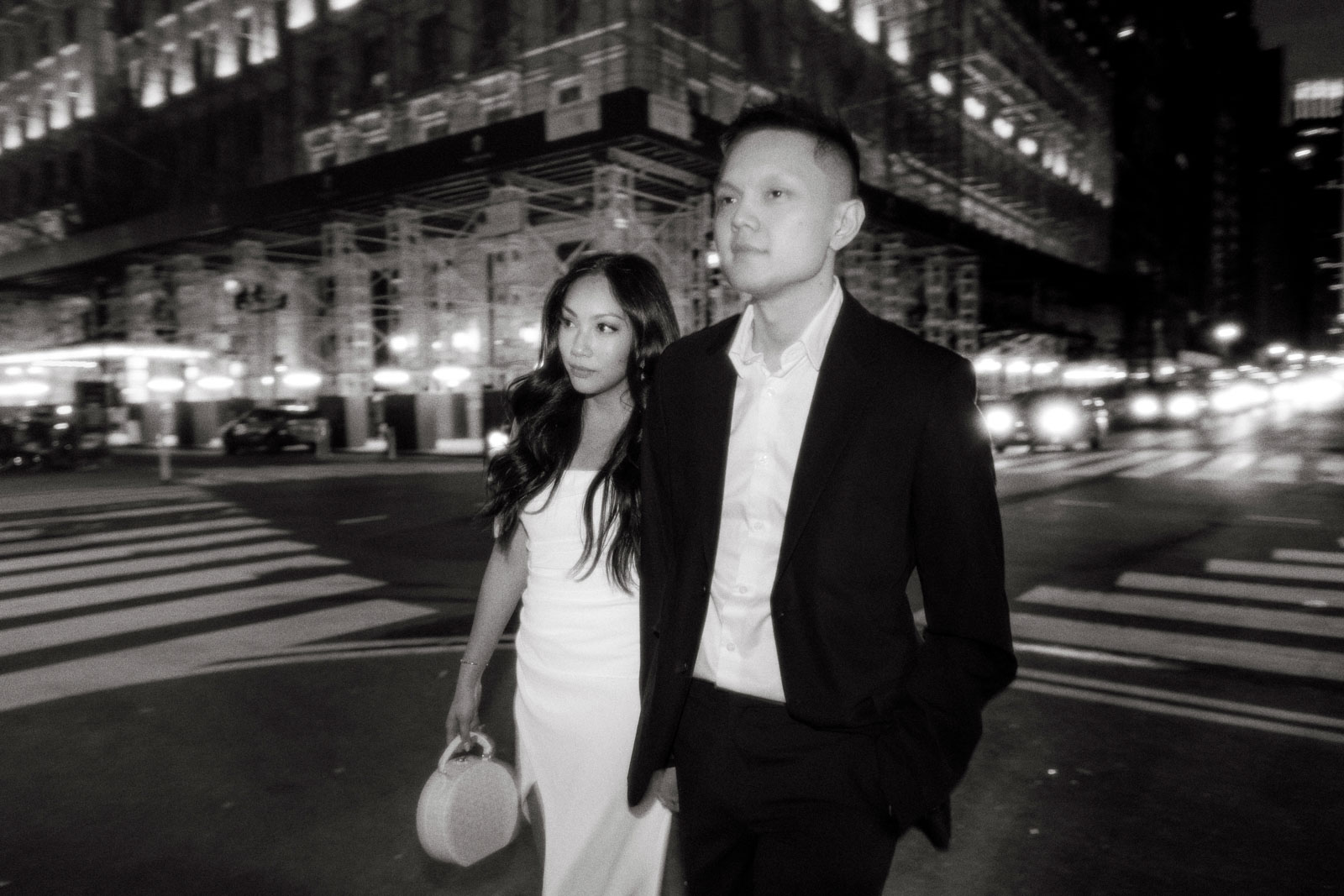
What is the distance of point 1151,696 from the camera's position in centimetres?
557

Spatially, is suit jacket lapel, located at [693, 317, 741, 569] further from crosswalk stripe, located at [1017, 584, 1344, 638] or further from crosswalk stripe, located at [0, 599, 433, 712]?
crosswalk stripe, located at [1017, 584, 1344, 638]

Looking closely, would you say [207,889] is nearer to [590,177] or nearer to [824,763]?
[824,763]

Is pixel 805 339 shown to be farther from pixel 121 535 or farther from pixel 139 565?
pixel 121 535

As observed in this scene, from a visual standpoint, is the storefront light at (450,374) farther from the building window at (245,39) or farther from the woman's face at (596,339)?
the woman's face at (596,339)

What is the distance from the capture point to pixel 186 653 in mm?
6535

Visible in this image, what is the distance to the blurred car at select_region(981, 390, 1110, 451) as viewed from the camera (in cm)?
2611

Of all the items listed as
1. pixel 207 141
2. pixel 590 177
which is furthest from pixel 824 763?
pixel 207 141

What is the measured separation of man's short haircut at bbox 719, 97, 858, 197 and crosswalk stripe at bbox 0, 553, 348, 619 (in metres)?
8.00

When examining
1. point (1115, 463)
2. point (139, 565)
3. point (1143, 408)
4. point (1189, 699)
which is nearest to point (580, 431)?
point (1189, 699)

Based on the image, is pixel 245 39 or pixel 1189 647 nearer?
pixel 1189 647

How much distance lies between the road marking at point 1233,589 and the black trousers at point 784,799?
7.59m

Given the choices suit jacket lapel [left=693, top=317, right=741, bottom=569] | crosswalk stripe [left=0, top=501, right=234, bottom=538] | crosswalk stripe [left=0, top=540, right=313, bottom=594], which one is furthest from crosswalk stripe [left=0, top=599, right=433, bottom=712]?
crosswalk stripe [left=0, top=501, right=234, bottom=538]

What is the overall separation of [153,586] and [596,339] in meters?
7.81

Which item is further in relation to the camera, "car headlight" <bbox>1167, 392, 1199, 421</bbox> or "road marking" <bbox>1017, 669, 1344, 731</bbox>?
"car headlight" <bbox>1167, 392, 1199, 421</bbox>
